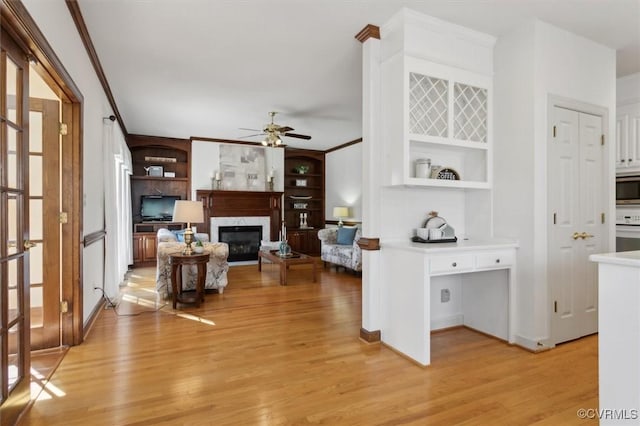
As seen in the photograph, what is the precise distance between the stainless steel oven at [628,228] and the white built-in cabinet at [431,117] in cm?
191

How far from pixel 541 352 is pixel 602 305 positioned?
134 centimetres

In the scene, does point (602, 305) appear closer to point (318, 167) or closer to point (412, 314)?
point (412, 314)

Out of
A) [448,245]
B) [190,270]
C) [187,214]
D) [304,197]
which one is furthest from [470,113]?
[304,197]

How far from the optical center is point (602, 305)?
1642 millimetres

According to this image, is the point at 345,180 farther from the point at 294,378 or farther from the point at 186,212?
the point at 294,378

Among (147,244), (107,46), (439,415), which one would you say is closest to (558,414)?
(439,415)

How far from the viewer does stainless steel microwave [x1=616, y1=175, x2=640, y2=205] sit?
359 centimetres

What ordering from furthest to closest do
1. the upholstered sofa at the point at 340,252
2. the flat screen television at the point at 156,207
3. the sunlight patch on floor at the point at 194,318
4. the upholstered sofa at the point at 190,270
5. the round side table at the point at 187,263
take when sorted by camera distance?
the flat screen television at the point at 156,207
the upholstered sofa at the point at 340,252
the upholstered sofa at the point at 190,270
the round side table at the point at 187,263
the sunlight patch on floor at the point at 194,318

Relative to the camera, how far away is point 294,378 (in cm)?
229

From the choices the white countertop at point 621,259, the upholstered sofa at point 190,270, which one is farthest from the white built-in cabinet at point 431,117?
the upholstered sofa at point 190,270

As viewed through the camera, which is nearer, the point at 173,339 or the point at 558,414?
the point at 558,414

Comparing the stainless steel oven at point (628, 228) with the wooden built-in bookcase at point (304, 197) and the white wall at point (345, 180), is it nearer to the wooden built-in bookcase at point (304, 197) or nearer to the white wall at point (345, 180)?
the white wall at point (345, 180)

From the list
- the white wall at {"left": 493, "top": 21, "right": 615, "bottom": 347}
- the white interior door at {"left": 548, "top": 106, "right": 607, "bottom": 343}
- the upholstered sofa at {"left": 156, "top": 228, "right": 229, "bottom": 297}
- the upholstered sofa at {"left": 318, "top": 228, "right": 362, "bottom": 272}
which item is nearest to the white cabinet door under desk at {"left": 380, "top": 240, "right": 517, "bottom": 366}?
the white wall at {"left": 493, "top": 21, "right": 615, "bottom": 347}

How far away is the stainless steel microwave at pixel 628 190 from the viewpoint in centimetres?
359
